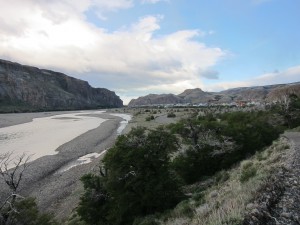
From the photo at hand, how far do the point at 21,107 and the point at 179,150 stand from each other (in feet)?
629

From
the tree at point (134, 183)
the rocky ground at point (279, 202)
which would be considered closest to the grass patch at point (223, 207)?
the rocky ground at point (279, 202)

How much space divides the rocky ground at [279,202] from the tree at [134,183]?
18.9ft

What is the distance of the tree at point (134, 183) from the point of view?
51.2 ft

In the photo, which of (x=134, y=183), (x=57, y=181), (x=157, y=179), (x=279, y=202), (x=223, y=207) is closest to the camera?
(x=279, y=202)

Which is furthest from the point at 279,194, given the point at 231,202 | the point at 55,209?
the point at 55,209

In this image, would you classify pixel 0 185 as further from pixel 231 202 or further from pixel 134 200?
pixel 231 202

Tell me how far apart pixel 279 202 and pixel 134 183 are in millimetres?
7725

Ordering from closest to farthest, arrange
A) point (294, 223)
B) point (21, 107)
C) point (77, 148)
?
point (294, 223) → point (77, 148) → point (21, 107)

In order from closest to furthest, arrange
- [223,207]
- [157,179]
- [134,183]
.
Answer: [223,207]
[134,183]
[157,179]

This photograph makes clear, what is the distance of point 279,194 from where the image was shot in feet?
31.4

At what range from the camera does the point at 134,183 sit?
1570 cm

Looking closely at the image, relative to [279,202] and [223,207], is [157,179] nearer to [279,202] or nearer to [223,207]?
[223,207]

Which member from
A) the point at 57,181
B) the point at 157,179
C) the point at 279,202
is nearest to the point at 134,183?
the point at 157,179

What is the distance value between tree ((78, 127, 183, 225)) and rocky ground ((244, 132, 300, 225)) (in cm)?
576
